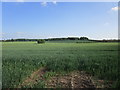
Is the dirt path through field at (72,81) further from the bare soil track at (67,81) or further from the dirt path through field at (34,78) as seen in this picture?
the dirt path through field at (34,78)

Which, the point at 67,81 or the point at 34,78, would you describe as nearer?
the point at 67,81

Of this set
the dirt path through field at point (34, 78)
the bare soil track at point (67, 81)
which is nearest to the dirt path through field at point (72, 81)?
the bare soil track at point (67, 81)

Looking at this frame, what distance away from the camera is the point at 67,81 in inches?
280

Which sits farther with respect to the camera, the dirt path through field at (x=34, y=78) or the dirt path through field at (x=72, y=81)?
the dirt path through field at (x=34, y=78)

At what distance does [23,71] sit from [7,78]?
74 cm

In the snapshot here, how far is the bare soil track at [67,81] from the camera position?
6734mm

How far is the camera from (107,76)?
23.7 feet

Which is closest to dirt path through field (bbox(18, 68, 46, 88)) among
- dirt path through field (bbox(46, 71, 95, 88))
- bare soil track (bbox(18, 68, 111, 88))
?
bare soil track (bbox(18, 68, 111, 88))

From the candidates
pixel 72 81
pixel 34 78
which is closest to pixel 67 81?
pixel 72 81

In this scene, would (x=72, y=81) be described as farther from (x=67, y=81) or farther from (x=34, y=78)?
(x=34, y=78)

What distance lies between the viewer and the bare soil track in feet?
22.1

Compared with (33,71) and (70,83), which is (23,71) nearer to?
(33,71)

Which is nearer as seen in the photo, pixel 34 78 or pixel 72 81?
pixel 72 81

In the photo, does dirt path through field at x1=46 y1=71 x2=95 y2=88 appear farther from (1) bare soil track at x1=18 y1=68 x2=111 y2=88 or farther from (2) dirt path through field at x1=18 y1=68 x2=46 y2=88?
(2) dirt path through field at x1=18 y1=68 x2=46 y2=88
